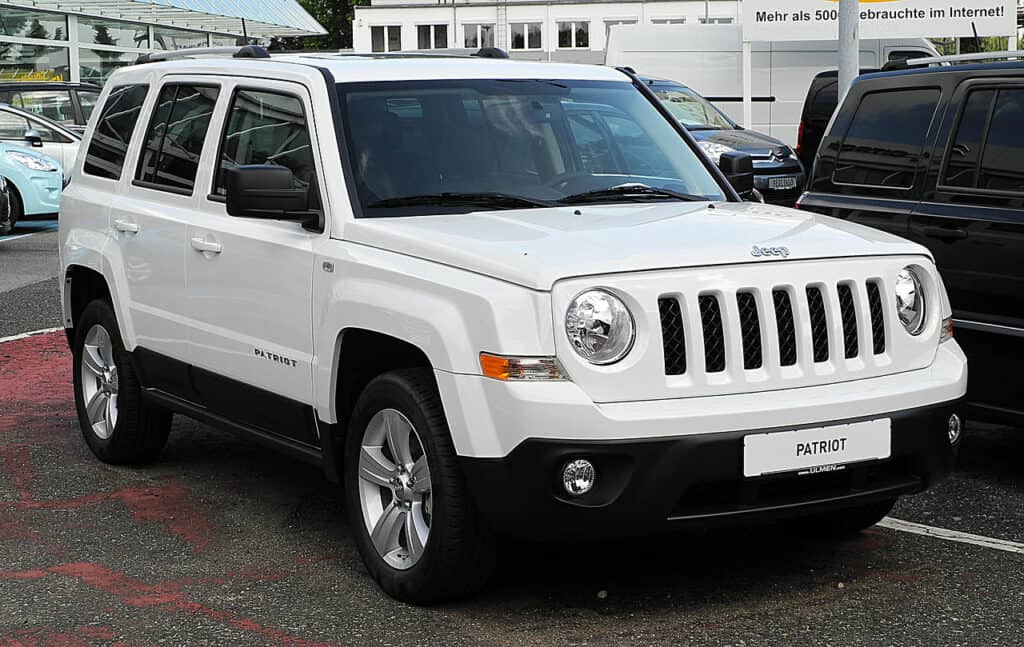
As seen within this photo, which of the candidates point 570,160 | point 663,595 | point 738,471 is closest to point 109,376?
point 570,160

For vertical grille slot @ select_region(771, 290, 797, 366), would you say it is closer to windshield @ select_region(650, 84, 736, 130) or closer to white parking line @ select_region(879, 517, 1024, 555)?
white parking line @ select_region(879, 517, 1024, 555)

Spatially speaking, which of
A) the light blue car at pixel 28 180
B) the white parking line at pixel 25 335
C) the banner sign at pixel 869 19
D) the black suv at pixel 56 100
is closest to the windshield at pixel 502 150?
the white parking line at pixel 25 335

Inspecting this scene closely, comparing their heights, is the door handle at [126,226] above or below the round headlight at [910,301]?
above

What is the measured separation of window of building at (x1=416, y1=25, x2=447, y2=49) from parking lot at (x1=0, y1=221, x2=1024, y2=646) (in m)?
71.0

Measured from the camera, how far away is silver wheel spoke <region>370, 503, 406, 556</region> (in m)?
5.03

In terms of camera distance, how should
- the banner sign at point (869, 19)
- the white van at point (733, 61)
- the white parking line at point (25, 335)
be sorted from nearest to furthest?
the white parking line at point (25, 335)
the banner sign at point (869, 19)
the white van at point (733, 61)

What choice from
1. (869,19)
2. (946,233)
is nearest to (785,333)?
(946,233)

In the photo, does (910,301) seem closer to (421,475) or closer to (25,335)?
(421,475)

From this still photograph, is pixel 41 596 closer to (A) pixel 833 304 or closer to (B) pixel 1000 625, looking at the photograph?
(A) pixel 833 304

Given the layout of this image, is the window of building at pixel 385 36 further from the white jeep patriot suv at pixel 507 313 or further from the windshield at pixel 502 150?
the windshield at pixel 502 150

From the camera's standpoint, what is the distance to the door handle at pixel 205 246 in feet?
19.3

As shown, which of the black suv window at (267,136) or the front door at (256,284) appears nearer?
the front door at (256,284)

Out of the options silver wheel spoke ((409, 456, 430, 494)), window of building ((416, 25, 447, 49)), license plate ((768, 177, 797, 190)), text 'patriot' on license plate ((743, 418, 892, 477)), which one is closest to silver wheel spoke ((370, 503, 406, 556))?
silver wheel spoke ((409, 456, 430, 494))

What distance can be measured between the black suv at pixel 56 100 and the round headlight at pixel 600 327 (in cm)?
1930
